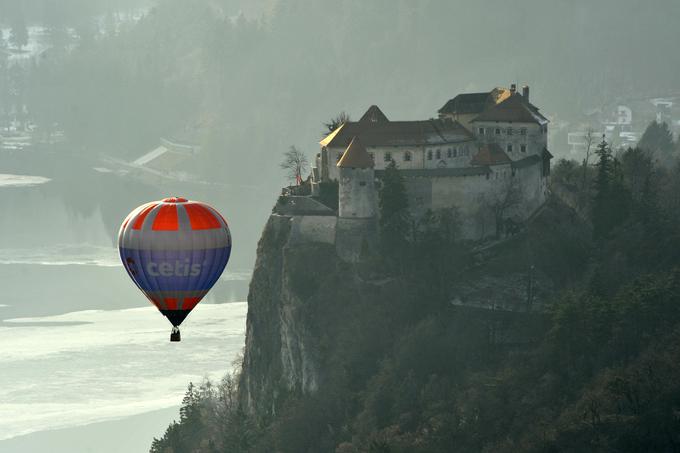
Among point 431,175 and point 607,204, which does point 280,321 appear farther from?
point 607,204

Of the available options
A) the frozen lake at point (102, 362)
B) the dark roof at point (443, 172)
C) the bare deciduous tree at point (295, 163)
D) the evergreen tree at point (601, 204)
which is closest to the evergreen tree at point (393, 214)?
the dark roof at point (443, 172)

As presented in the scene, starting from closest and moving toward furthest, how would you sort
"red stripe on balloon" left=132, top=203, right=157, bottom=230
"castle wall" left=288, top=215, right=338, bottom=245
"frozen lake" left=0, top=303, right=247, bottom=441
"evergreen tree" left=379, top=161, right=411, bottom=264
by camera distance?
1. "red stripe on balloon" left=132, top=203, right=157, bottom=230
2. "evergreen tree" left=379, top=161, right=411, bottom=264
3. "castle wall" left=288, top=215, right=338, bottom=245
4. "frozen lake" left=0, top=303, right=247, bottom=441

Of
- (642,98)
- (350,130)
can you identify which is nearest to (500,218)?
(350,130)

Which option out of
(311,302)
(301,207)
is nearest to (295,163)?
(301,207)

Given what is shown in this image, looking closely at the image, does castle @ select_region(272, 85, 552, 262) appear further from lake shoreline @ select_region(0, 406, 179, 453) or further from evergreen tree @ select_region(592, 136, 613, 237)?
lake shoreline @ select_region(0, 406, 179, 453)

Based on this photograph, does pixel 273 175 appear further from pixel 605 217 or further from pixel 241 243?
pixel 605 217

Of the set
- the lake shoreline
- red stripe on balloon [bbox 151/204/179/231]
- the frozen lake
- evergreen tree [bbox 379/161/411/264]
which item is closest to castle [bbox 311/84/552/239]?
evergreen tree [bbox 379/161/411/264]
